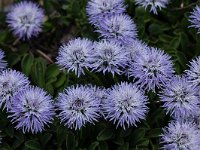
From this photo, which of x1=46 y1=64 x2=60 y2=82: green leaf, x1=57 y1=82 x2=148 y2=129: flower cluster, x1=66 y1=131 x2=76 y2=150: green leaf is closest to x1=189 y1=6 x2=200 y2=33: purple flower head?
x1=57 y1=82 x2=148 y2=129: flower cluster

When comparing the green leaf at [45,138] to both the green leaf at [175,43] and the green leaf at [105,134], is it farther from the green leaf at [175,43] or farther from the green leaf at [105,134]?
the green leaf at [175,43]

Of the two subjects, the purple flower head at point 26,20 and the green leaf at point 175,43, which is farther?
the purple flower head at point 26,20

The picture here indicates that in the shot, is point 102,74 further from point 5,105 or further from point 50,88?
point 5,105

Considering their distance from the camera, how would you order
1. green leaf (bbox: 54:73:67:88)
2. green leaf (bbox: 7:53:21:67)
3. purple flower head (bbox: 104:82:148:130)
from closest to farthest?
1. purple flower head (bbox: 104:82:148:130)
2. green leaf (bbox: 54:73:67:88)
3. green leaf (bbox: 7:53:21:67)

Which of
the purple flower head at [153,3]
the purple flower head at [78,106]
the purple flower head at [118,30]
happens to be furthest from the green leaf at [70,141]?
the purple flower head at [153,3]

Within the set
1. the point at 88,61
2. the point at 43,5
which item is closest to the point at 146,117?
the point at 88,61

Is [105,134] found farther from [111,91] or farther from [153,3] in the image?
[153,3]

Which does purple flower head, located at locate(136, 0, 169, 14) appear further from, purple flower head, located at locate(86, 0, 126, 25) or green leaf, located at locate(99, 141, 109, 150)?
green leaf, located at locate(99, 141, 109, 150)
